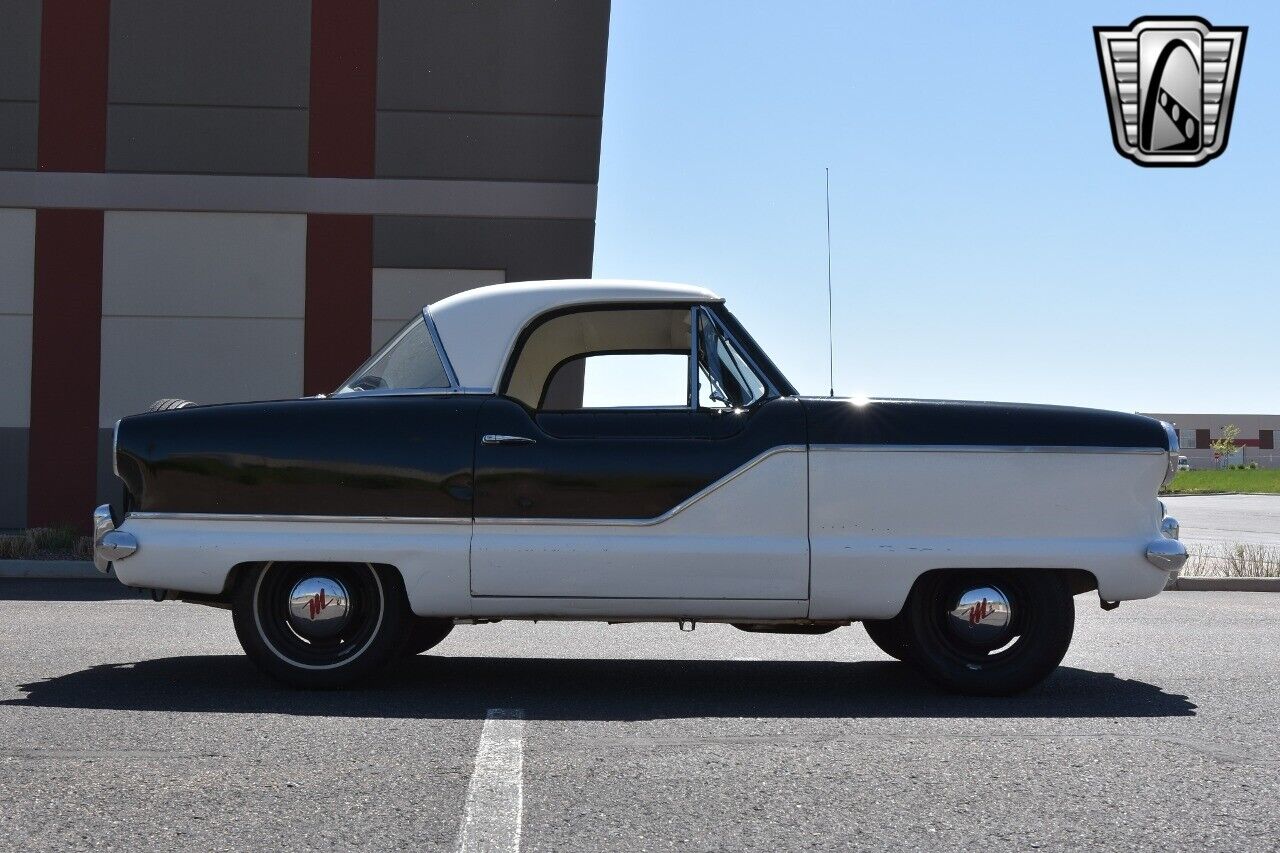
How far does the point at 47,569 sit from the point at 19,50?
9.43 meters

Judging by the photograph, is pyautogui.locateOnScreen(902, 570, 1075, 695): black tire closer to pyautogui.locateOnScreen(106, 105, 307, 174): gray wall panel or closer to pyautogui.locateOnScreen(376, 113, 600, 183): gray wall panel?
pyautogui.locateOnScreen(376, 113, 600, 183): gray wall panel

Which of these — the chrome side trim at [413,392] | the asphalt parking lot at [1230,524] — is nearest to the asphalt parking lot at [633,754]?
the chrome side trim at [413,392]

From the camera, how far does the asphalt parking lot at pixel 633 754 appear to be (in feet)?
12.0

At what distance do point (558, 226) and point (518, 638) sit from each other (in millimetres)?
11697

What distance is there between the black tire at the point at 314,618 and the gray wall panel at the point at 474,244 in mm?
13396

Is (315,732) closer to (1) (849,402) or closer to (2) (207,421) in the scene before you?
(2) (207,421)

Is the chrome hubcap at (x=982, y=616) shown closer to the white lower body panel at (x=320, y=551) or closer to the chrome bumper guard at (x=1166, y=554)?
the chrome bumper guard at (x=1166, y=554)

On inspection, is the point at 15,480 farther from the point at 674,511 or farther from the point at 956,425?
the point at 956,425

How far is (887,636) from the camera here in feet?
22.5

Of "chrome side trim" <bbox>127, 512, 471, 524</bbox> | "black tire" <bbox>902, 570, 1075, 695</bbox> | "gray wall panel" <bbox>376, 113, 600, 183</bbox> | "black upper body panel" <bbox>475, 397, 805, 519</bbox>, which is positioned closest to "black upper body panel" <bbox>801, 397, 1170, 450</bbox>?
"black upper body panel" <bbox>475, 397, 805, 519</bbox>

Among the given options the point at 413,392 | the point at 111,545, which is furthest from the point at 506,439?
the point at 111,545

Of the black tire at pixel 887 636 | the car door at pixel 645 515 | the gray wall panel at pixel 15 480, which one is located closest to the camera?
the car door at pixel 645 515

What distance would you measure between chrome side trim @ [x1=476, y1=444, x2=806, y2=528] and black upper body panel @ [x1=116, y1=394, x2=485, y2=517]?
27 centimetres

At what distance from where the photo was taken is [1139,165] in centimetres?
1032
